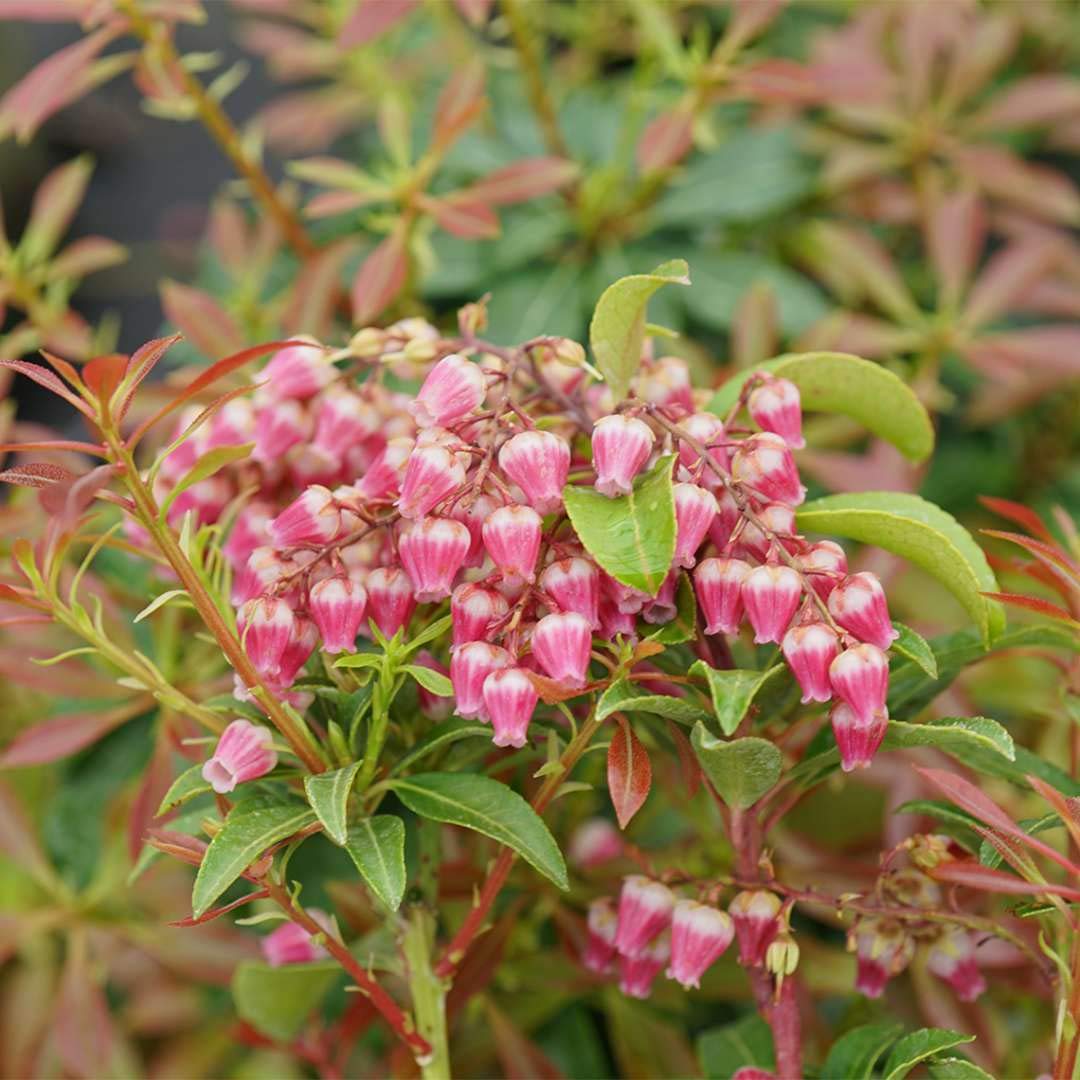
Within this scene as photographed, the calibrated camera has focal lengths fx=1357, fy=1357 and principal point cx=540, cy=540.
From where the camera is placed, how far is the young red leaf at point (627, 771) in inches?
26.5

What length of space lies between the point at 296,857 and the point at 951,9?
112 cm

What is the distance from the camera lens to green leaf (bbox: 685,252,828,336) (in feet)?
4.35

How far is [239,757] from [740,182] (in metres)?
0.90

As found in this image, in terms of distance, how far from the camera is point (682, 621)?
720 mm

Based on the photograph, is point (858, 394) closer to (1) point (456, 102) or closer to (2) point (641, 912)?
(2) point (641, 912)

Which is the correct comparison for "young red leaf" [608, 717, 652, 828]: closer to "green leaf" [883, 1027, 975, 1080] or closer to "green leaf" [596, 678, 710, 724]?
"green leaf" [596, 678, 710, 724]

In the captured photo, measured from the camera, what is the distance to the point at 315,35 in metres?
1.88

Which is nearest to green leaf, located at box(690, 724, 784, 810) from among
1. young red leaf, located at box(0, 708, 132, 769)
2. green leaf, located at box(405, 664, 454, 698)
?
green leaf, located at box(405, 664, 454, 698)

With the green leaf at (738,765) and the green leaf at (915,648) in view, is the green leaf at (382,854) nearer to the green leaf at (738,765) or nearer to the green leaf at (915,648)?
the green leaf at (738,765)

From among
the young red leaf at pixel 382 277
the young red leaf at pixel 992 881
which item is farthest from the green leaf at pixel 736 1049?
the young red leaf at pixel 382 277

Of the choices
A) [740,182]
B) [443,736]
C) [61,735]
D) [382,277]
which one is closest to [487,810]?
[443,736]

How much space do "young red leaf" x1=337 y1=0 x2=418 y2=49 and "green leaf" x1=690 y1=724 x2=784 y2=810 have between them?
2.43 feet

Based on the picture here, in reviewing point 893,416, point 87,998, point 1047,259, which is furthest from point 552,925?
point 1047,259

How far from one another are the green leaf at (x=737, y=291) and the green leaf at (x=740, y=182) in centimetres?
4
